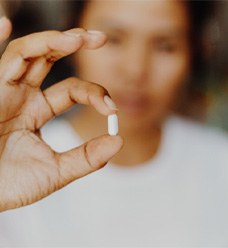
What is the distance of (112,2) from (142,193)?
0.46 meters

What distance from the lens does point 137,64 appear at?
103 centimetres

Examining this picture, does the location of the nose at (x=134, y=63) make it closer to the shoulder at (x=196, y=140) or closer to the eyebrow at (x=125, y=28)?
the eyebrow at (x=125, y=28)

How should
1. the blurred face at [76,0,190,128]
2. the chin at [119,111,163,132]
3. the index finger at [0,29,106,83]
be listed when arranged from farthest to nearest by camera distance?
the chin at [119,111,163,132] → the blurred face at [76,0,190,128] → the index finger at [0,29,106,83]

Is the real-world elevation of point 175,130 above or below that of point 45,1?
below

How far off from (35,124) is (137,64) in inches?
17.6

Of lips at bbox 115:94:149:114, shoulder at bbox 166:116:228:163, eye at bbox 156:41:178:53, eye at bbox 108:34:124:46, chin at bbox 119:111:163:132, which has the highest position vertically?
eye at bbox 108:34:124:46

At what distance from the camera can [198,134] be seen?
1.16 metres

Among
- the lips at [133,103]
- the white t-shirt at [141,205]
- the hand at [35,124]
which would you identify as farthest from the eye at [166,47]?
the hand at [35,124]

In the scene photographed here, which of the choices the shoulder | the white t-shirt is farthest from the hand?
the shoulder

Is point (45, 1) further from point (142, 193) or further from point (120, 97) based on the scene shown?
point (142, 193)

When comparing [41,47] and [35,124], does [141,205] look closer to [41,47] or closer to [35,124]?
[35,124]

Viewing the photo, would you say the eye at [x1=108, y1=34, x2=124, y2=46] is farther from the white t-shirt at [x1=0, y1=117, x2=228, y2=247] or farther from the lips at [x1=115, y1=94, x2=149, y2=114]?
the white t-shirt at [x1=0, y1=117, x2=228, y2=247]

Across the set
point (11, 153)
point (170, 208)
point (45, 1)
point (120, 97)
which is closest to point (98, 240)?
point (170, 208)

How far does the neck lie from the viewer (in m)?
1.12
